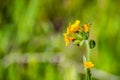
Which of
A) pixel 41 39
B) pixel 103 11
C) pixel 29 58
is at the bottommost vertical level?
pixel 29 58

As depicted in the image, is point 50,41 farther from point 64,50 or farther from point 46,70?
point 46,70

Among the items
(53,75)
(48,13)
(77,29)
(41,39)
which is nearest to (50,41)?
(41,39)

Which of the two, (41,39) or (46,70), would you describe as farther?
(41,39)

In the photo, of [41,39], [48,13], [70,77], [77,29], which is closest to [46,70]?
[70,77]

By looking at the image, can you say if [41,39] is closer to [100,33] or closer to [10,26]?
[10,26]

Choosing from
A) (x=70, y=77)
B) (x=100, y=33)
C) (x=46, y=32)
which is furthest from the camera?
(x=46, y=32)

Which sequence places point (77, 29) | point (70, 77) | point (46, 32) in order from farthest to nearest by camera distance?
point (46, 32)
point (70, 77)
point (77, 29)

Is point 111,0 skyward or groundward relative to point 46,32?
skyward
